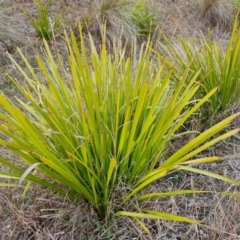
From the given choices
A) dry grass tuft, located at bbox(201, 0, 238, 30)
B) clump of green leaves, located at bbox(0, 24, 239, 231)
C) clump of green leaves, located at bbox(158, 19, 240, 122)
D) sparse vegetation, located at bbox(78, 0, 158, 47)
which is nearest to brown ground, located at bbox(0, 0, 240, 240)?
clump of green leaves, located at bbox(0, 24, 239, 231)

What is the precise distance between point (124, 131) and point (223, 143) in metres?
0.81

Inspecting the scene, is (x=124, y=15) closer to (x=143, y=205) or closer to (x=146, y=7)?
(x=146, y=7)

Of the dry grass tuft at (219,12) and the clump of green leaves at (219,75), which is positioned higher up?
the clump of green leaves at (219,75)

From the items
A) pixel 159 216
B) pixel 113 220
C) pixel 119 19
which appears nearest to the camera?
pixel 159 216

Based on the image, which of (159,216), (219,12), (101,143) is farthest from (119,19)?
(159,216)

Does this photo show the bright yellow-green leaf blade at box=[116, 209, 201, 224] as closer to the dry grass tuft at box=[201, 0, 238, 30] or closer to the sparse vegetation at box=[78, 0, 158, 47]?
the sparse vegetation at box=[78, 0, 158, 47]

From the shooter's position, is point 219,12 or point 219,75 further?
point 219,12

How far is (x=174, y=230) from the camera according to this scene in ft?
4.42

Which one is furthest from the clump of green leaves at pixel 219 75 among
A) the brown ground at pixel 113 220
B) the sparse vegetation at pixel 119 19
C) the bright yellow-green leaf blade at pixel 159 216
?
the sparse vegetation at pixel 119 19

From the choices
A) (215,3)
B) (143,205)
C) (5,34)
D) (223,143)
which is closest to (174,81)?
(223,143)

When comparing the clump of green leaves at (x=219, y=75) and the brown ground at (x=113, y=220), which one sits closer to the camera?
the brown ground at (x=113, y=220)

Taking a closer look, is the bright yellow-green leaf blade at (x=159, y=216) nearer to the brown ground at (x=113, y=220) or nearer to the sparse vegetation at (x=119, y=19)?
the brown ground at (x=113, y=220)

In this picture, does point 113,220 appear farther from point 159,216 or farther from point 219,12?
point 219,12

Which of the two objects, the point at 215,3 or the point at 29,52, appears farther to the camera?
the point at 215,3
